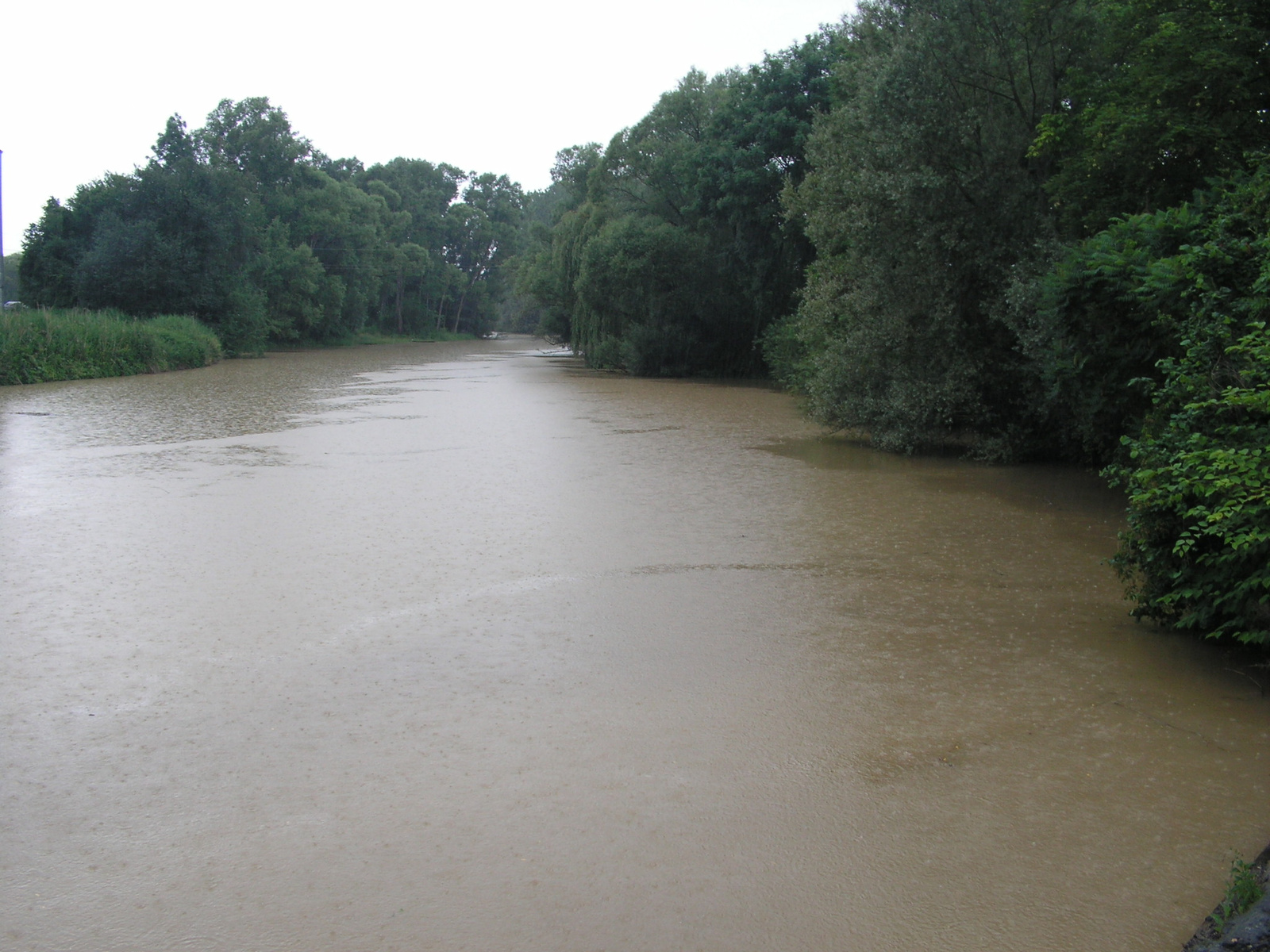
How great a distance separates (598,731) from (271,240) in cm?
5248

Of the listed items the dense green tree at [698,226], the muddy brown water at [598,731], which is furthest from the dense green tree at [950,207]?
the dense green tree at [698,226]

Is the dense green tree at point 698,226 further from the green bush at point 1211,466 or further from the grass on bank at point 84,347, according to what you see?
the green bush at point 1211,466

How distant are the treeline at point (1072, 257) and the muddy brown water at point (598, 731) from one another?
1016mm

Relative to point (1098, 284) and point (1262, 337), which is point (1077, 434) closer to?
point (1098, 284)

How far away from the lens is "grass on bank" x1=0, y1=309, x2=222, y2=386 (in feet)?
79.3

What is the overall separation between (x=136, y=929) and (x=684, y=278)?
2829cm

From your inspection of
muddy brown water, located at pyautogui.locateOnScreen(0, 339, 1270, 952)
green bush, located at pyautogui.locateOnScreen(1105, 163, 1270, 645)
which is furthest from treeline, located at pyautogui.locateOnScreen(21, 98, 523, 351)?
green bush, located at pyautogui.locateOnScreen(1105, 163, 1270, 645)

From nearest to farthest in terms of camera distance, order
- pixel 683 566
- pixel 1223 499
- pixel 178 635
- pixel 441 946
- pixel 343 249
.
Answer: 1. pixel 441 946
2. pixel 1223 499
3. pixel 178 635
4. pixel 683 566
5. pixel 343 249

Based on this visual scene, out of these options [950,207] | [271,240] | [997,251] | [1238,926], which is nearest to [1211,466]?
[1238,926]

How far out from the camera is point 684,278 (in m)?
30.2

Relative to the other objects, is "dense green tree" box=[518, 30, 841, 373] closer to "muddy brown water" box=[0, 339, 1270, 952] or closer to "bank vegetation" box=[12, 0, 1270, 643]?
"bank vegetation" box=[12, 0, 1270, 643]

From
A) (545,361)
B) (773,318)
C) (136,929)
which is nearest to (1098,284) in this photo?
(136,929)

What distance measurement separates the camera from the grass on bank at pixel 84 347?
79.3 ft

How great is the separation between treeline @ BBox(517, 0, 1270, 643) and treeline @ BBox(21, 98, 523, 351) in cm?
2684
